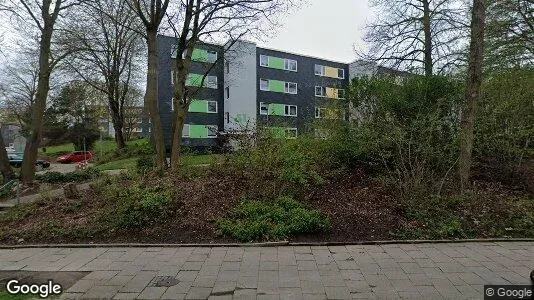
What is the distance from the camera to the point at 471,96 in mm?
8398

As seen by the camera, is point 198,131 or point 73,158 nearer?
point 198,131

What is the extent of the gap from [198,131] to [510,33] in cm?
2708

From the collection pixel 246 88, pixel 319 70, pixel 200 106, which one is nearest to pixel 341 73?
pixel 319 70

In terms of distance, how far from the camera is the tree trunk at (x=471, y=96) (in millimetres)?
8273

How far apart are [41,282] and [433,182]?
7846 millimetres

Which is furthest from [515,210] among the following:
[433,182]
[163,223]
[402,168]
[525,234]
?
[163,223]

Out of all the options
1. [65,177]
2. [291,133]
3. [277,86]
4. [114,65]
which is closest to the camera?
[291,133]

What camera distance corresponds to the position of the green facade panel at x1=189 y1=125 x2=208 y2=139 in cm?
3475

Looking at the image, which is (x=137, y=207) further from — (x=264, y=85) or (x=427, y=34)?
(x=264, y=85)

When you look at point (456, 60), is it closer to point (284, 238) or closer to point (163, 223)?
point (284, 238)

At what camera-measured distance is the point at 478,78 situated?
8.39 metres

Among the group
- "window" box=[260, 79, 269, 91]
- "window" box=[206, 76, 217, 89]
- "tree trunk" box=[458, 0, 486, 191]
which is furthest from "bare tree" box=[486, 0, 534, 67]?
"window" box=[206, 76, 217, 89]

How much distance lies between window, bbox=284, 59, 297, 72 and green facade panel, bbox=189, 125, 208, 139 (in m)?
11.6

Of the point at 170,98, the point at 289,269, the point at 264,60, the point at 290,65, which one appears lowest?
the point at 289,269
